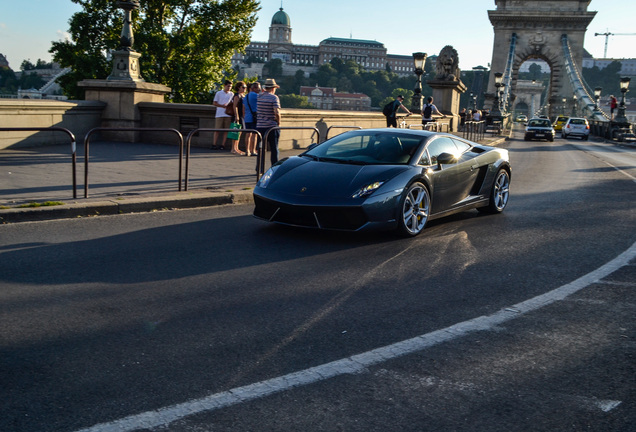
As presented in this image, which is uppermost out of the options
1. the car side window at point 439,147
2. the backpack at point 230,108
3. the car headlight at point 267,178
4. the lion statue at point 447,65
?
the lion statue at point 447,65

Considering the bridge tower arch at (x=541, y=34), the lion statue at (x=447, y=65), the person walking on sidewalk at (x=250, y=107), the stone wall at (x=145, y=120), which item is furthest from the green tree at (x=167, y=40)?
the bridge tower arch at (x=541, y=34)

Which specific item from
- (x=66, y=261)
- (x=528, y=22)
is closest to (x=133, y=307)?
(x=66, y=261)

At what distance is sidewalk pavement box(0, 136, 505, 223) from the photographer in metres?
8.75

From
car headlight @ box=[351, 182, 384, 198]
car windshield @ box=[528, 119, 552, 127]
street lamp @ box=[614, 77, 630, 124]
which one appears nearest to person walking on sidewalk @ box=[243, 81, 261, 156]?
car headlight @ box=[351, 182, 384, 198]

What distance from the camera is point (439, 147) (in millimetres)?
8992

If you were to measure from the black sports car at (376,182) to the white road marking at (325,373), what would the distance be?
96.6 inches

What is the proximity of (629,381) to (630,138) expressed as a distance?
47903 mm

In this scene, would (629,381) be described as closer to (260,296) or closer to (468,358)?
(468,358)

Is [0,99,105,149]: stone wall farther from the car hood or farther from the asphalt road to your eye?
the car hood

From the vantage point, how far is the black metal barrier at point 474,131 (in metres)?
32.4

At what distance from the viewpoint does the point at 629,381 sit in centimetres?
387

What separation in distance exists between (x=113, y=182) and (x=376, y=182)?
16.2ft

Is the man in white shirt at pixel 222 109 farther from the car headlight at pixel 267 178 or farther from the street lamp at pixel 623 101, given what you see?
the street lamp at pixel 623 101

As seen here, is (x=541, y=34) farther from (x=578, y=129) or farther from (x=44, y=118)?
(x=44, y=118)
